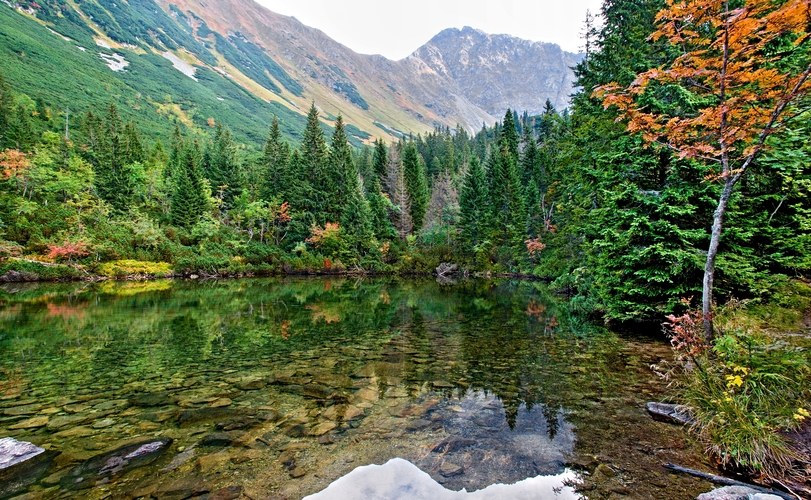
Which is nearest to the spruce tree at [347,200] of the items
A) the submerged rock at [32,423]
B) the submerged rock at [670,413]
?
the submerged rock at [32,423]

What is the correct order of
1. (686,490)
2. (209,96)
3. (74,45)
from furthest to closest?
(209,96)
(74,45)
(686,490)

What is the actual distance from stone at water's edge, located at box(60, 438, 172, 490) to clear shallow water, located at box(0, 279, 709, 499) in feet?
0.36

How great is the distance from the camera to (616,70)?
17.8 m

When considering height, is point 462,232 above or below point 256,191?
below

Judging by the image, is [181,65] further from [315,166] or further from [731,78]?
[731,78]

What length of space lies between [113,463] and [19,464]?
111cm

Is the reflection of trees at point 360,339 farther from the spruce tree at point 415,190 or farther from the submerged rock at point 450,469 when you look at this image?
the spruce tree at point 415,190

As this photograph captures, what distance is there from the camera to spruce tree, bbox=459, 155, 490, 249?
4809cm

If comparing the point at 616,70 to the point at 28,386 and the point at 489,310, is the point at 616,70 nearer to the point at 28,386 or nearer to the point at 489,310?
the point at 489,310

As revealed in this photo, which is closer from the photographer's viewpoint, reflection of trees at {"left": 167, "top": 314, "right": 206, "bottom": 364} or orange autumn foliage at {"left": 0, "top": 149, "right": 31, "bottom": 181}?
reflection of trees at {"left": 167, "top": 314, "right": 206, "bottom": 364}

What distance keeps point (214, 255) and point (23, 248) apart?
46.1ft

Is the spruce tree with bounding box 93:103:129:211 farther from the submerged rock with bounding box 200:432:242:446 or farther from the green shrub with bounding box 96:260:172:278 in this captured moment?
the submerged rock with bounding box 200:432:242:446

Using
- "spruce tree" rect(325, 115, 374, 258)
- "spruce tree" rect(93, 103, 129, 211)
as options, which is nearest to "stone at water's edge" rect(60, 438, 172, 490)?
"spruce tree" rect(325, 115, 374, 258)

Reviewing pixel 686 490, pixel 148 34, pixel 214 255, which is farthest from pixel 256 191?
pixel 148 34
